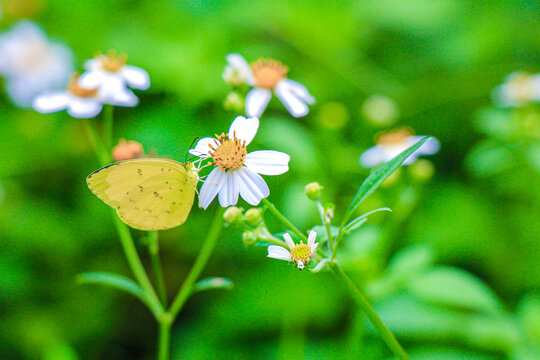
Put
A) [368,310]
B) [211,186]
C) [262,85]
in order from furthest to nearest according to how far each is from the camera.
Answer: [262,85] → [211,186] → [368,310]

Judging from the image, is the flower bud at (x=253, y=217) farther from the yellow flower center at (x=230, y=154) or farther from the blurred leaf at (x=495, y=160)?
the blurred leaf at (x=495, y=160)

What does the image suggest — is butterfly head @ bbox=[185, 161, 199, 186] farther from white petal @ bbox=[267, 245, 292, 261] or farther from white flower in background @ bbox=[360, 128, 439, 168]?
white flower in background @ bbox=[360, 128, 439, 168]

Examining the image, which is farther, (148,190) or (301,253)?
(148,190)

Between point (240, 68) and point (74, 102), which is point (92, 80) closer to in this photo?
point (74, 102)

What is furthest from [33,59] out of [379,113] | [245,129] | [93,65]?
[245,129]

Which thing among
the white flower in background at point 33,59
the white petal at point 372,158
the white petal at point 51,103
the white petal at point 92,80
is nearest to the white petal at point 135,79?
the white petal at point 92,80
